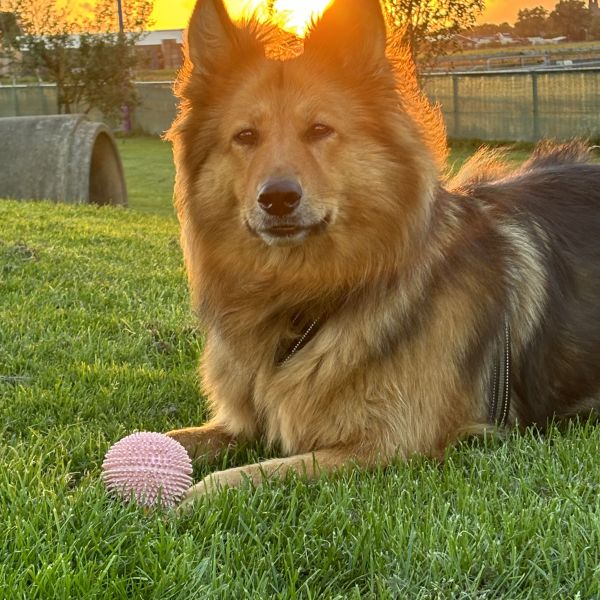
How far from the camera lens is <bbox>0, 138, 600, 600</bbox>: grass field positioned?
7.25 feet

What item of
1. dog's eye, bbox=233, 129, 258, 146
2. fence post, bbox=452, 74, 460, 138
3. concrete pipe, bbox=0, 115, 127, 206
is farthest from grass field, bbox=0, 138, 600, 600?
fence post, bbox=452, 74, 460, 138

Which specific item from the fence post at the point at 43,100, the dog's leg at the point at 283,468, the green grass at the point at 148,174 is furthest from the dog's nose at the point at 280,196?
the fence post at the point at 43,100

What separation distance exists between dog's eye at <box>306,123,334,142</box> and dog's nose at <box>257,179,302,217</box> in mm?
292

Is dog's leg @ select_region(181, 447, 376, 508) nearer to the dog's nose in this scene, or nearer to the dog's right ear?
the dog's nose

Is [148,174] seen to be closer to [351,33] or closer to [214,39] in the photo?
[214,39]

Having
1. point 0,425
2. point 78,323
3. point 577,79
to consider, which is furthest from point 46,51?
point 0,425

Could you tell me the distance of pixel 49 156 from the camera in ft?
41.2

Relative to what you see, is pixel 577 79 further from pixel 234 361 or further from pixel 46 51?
pixel 234 361

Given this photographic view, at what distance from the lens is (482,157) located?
4.74m

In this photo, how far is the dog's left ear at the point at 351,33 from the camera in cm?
336

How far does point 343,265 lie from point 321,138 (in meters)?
0.51

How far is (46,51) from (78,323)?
789 inches

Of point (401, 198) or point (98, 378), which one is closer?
point (401, 198)

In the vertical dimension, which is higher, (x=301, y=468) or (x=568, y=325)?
(x=568, y=325)
